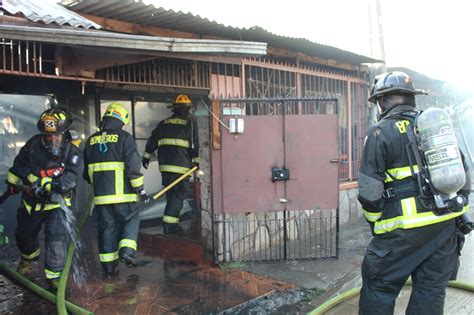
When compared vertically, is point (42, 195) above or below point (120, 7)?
below

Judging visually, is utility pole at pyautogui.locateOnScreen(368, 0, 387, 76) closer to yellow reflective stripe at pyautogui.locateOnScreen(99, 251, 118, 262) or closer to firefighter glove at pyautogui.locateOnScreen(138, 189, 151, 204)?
firefighter glove at pyautogui.locateOnScreen(138, 189, 151, 204)

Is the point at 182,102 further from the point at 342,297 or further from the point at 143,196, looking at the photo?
the point at 342,297

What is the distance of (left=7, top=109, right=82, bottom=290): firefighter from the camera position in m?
4.31

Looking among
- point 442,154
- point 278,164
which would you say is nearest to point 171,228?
point 278,164

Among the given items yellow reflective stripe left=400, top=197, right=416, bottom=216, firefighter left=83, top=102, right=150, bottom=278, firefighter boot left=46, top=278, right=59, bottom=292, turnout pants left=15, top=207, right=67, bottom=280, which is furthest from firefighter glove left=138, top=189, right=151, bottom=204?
yellow reflective stripe left=400, top=197, right=416, bottom=216

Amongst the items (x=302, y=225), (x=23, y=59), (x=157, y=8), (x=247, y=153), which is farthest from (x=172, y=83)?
(x=302, y=225)

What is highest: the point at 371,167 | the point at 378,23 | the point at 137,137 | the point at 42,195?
the point at 378,23

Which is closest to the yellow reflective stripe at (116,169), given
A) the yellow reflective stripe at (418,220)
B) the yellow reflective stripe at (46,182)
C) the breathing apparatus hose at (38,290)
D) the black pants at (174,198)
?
the yellow reflective stripe at (46,182)

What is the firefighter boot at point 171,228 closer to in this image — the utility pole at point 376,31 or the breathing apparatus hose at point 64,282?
the breathing apparatus hose at point 64,282

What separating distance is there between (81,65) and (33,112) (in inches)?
114

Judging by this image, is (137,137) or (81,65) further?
(137,137)

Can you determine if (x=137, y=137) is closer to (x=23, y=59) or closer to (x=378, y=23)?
(x=23, y=59)

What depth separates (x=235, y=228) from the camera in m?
5.50

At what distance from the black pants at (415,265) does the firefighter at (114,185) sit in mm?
2728
